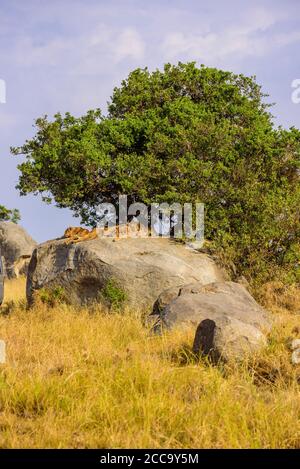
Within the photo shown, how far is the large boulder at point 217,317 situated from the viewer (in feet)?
31.6

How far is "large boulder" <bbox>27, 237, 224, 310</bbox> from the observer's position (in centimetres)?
1547

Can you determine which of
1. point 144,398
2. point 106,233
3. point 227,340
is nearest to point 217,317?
Result: point 227,340

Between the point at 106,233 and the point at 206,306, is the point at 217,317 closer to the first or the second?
the point at 206,306

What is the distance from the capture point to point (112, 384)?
7.92 meters

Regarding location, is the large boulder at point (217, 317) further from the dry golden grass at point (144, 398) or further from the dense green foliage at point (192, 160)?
the dense green foliage at point (192, 160)

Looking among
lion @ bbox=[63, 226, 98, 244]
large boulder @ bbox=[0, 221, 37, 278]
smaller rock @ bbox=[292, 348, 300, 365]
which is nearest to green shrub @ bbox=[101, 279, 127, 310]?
lion @ bbox=[63, 226, 98, 244]

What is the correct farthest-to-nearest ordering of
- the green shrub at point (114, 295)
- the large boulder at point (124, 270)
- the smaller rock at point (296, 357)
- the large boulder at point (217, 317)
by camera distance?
1. the large boulder at point (124, 270)
2. the green shrub at point (114, 295)
3. the large boulder at point (217, 317)
4. the smaller rock at point (296, 357)

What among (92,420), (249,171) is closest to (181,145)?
(249,171)

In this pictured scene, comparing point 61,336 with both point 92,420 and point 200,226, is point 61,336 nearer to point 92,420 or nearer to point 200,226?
point 92,420

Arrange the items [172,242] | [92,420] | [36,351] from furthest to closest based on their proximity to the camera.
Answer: [172,242]
[36,351]
[92,420]

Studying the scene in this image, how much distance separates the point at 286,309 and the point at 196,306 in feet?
15.3

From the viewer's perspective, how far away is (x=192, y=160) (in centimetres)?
1819
